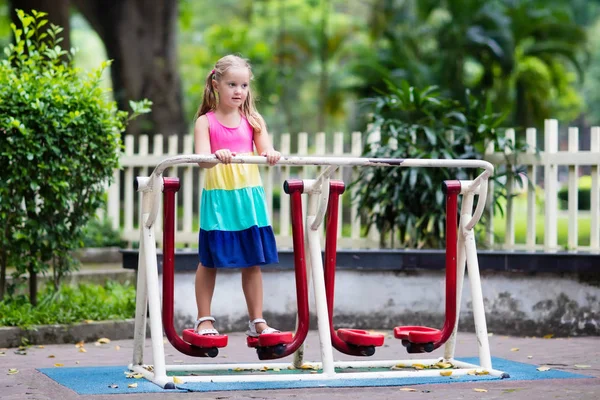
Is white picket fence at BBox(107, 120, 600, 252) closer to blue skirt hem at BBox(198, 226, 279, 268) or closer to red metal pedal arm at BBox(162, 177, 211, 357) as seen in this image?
blue skirt hem at BBox(198, 226, 279, 268)

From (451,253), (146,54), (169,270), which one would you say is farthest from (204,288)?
(146,54)

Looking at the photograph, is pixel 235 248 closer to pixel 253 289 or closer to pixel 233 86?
pixel 253 289

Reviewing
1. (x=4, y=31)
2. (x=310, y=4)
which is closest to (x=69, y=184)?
(x=4, y=31)

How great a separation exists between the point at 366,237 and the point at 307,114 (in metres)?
41.6

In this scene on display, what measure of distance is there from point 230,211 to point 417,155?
383 cm

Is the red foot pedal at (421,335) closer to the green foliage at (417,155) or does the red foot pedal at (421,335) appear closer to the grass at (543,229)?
the green foliage at (417,155)

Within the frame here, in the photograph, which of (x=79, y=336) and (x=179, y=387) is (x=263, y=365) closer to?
(x=179, y=387)

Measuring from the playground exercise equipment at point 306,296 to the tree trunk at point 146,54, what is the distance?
11.2m

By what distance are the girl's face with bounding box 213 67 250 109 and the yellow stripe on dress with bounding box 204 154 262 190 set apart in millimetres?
365

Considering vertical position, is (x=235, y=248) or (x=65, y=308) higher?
(x=235, y=248)

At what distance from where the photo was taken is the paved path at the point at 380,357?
189 inches

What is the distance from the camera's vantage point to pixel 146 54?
1711cm

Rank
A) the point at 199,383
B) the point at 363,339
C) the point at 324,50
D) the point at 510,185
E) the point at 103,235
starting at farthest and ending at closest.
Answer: the point at 324,50
the point at 103,235
the point at 510,185
the point at 363,339
the point at 199,383

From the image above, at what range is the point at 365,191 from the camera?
9266 mm
